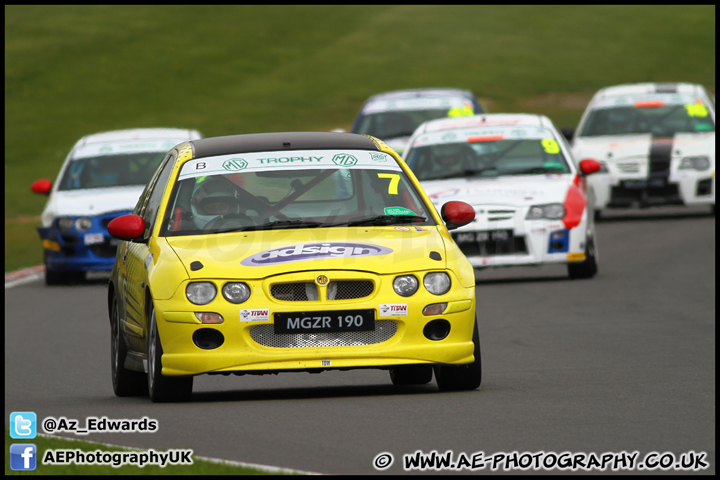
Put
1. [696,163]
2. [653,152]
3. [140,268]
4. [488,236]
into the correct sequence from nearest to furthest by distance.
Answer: [140,268] → [488,236] → [696,163] → [653,152]

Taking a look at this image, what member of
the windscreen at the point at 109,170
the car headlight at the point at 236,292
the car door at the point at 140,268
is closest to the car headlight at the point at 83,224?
the windscreen at the point at 109,170

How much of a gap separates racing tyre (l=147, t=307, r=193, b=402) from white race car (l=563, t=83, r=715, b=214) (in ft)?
46.3

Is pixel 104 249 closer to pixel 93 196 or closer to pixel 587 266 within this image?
pixel 93 196

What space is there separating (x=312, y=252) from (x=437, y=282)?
0.70 meters

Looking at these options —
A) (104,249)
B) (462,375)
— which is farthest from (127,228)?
(104,249)

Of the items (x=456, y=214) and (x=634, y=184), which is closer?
(x=456, y=214)

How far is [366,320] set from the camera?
28.7 feet

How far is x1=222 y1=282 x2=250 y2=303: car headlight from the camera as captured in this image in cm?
872

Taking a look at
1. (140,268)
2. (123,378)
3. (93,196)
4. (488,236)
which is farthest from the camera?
(93,196)

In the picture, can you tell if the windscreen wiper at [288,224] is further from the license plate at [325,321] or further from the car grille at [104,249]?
the car grille at [104,249]

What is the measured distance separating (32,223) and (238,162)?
69.9 feet

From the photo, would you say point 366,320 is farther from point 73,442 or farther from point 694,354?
point 694,354

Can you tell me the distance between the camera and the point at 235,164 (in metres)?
9.88

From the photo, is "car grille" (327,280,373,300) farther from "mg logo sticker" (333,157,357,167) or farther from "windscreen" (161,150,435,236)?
"mg logo sticker" (333,157,357,167)
